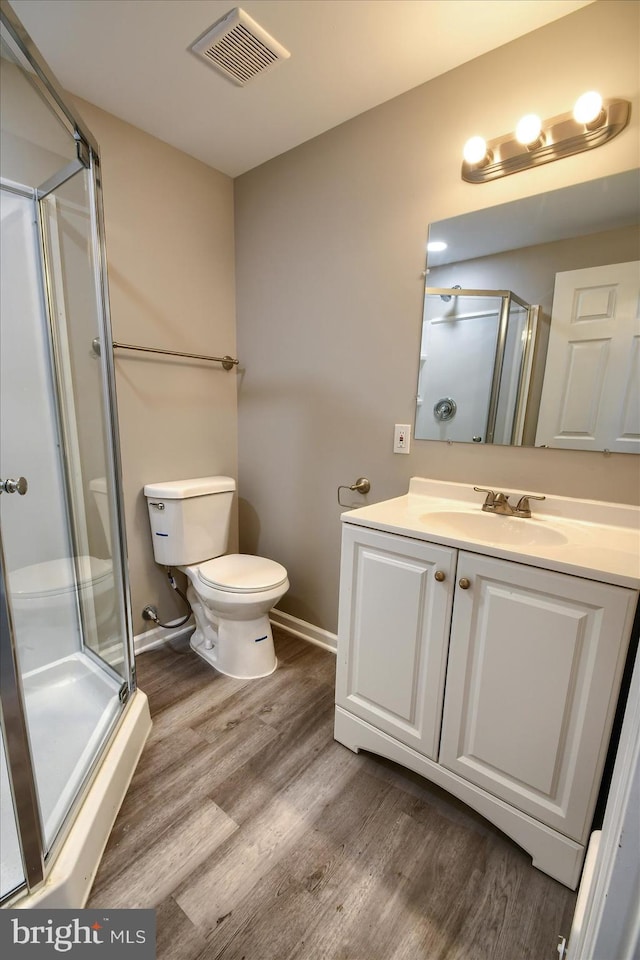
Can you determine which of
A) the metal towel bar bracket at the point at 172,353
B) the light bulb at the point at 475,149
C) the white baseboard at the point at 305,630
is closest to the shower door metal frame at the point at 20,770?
the metal towel bar bracket at the point at 172,353

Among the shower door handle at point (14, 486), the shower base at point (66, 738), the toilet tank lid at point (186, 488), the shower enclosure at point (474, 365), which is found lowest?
the shower base at point (66, 738)

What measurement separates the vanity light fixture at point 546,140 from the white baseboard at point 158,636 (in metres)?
2.35

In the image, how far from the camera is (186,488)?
1871mm

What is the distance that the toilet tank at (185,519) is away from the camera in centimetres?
187

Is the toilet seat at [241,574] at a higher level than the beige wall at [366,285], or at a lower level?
lower

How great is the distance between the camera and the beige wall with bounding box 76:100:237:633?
1.74 metres

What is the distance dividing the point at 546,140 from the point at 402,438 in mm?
1042

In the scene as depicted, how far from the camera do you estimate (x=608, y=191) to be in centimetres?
121

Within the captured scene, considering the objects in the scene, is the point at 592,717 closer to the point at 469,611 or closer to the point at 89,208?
the point at 469,611

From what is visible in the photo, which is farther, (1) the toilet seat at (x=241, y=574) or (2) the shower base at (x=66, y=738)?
(1) the toilet seat at (x=241, y=574)

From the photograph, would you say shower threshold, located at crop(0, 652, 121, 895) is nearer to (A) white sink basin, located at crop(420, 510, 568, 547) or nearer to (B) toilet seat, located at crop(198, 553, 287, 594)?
(B) toilet seat, located at crop(198, 553, 287, 594)

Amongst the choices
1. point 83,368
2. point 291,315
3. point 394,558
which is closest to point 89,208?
point 83,368

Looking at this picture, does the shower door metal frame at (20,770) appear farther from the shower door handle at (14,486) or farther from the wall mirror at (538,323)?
the wall mirror at (538,323)

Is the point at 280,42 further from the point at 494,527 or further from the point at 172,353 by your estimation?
the point at 494,527
